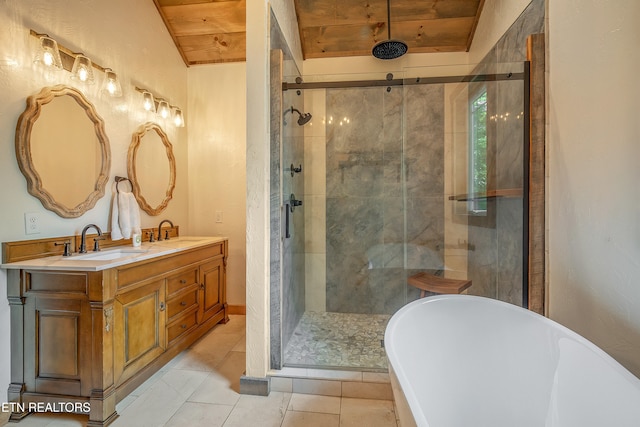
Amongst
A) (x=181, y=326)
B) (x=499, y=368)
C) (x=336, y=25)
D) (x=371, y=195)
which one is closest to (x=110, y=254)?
(x=181, y=326)

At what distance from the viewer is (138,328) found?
170 cm

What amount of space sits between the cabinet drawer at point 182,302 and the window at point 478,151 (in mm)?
2475

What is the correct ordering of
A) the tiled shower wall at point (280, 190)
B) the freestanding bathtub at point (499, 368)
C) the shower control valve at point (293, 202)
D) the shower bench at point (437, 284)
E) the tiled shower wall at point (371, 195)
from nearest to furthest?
the freestanding bathtub at point (499, 368) < the tiled shower wall at point (280, 190) < the shower control valve at point (293, 202) < the shower bench at point (437, 284) < the tiled shower wall at point (371, 195)

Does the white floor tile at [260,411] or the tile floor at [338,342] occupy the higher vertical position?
the tile floor at [338,342]

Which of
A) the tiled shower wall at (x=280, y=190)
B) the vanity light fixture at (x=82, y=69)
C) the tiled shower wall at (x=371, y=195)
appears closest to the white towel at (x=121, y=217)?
the vanity light fixture at (x=82, y=69)

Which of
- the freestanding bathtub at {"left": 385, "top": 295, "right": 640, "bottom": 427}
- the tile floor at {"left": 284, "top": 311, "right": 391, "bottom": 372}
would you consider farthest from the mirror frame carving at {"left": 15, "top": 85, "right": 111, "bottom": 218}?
the freestanding bathtub at {"left": 385, "top": 295, "right": 640, "bottom": 427}

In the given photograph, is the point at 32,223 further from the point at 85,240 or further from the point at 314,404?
the point at 314,404

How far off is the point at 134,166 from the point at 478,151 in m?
2.92

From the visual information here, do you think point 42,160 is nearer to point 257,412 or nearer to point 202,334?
point 202,334

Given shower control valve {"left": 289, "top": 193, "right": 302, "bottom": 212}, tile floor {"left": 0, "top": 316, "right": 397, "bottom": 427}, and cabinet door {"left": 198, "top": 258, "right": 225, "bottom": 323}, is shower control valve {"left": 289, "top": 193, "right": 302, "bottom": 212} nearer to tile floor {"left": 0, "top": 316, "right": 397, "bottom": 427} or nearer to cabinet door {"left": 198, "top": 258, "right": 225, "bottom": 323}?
cabinet door {"left": 198, "top": 258, "right": 225, "bottom": 323}

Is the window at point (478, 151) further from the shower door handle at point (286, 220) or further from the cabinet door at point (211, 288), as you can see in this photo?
the cabinet door at point (211, 288)

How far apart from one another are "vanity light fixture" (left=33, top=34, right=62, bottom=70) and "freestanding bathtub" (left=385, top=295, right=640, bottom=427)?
2.38 meters

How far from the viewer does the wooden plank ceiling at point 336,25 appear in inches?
103

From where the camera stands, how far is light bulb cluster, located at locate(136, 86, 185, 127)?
246 cm
